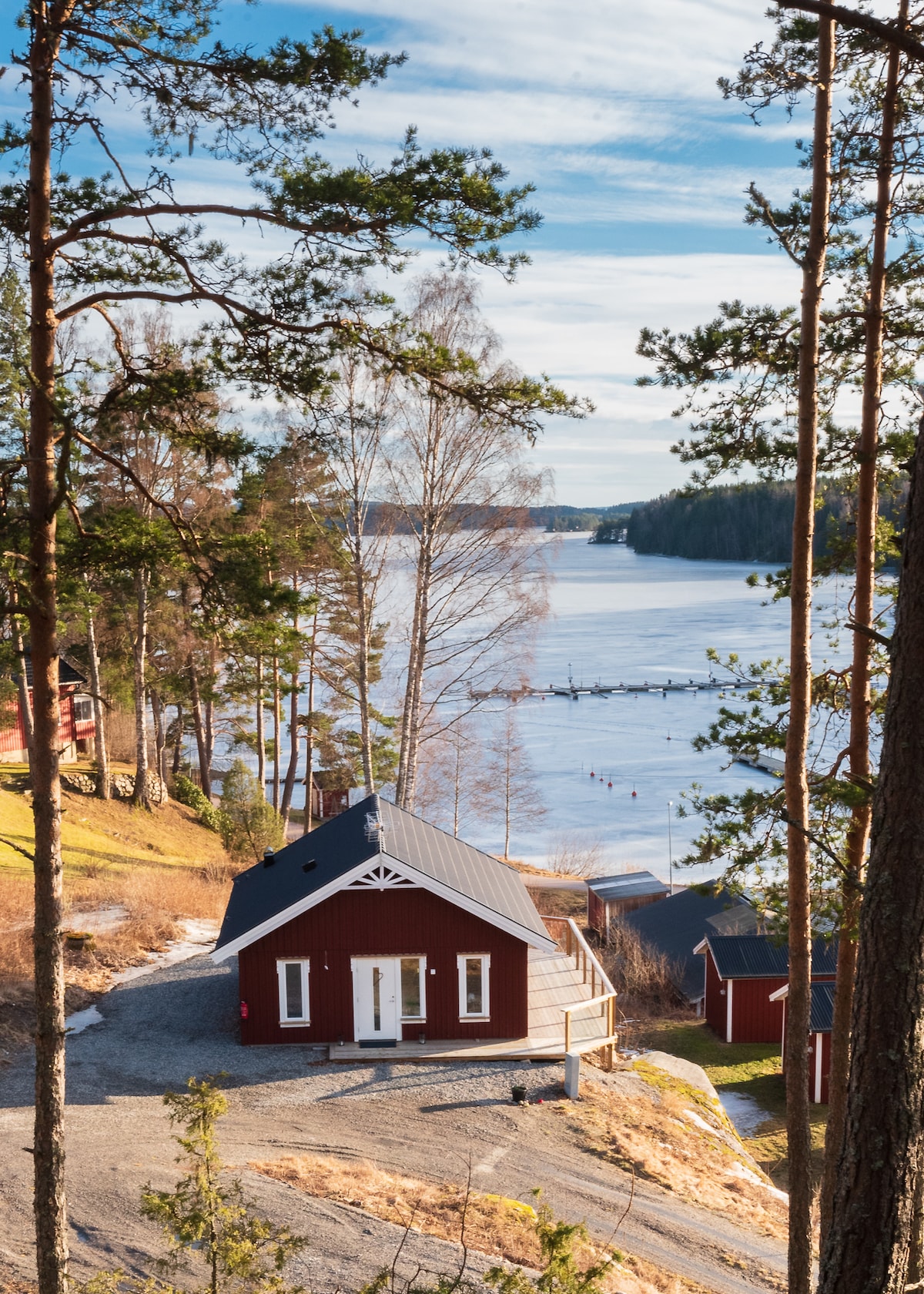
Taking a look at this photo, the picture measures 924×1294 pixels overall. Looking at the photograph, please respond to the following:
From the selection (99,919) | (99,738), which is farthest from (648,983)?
(99,738)

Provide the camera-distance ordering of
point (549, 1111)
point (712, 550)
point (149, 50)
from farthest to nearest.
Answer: point (712, 550) < point (549, 1111) < point (149, 50)

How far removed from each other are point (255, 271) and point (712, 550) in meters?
113

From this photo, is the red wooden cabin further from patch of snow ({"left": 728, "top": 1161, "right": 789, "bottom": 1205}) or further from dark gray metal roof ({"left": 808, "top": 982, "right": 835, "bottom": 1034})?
patch of snow ({"left": 728, "top": 1161, "right": 789, "bottom": 1205})

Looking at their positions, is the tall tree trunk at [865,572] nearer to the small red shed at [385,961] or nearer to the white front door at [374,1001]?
the small red shed at [385,961]

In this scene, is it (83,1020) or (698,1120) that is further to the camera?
(83,1020)

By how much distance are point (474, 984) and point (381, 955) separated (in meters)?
1.50

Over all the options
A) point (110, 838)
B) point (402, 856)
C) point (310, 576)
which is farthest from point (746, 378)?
point (110, 838)

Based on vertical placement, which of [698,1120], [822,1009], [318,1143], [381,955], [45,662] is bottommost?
[822,1009]

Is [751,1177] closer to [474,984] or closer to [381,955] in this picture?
[474,984]

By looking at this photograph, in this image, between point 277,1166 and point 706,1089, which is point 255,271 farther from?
point 706,1089

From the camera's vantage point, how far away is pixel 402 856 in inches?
617

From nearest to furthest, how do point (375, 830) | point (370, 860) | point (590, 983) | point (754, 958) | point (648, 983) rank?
point (370, 860)
point (375, 830)
point (590, 983)
point (754, 958)
point (648, 983)

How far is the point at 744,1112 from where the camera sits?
787 inches

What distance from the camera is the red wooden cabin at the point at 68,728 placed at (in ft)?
114
